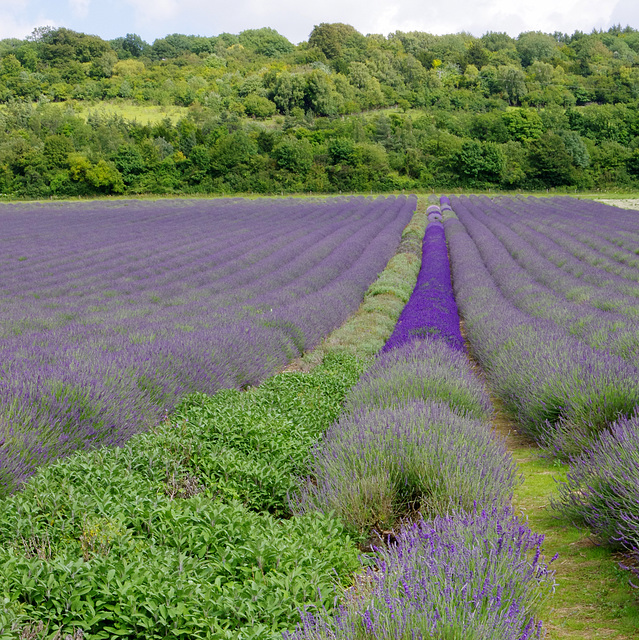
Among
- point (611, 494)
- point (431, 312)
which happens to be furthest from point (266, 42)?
point (611, 494)

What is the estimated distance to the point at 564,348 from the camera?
5.46 metres

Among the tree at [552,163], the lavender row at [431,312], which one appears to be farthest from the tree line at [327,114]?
the lavender row at [431,312]

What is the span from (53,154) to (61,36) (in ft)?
171

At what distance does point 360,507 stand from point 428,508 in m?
0.35

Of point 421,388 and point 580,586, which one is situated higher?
point 421,388

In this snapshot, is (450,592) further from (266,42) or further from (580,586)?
(266,42)

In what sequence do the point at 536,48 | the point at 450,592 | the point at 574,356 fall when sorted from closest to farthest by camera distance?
1. the point at 450,592
2. the point at 574,356
3. the point at 536,48

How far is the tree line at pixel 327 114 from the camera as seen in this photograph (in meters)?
51.2

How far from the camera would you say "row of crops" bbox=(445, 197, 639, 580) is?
10.1 feet

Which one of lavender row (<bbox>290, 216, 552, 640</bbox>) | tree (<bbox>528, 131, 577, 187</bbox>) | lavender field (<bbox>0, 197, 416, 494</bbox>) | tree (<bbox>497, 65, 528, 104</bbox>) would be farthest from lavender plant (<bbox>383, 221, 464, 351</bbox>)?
tree (<bbox>497, 65, 528, 104</bbox>)

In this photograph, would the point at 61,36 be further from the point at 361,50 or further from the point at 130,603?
the point at 130,603

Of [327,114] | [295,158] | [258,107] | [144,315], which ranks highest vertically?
[258,107]

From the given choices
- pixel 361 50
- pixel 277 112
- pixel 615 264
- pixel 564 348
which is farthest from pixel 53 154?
pixel 361 50

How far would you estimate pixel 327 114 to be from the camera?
244 feet
